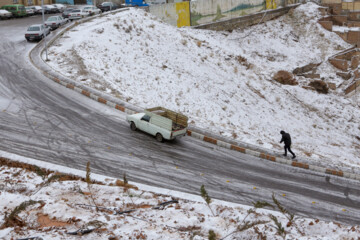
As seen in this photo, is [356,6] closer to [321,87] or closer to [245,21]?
[245,21]

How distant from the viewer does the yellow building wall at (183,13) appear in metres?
37.0

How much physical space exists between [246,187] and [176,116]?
539 cm

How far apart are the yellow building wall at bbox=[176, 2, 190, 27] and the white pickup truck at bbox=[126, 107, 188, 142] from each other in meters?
22.2

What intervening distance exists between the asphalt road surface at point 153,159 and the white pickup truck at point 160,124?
17.4 inches

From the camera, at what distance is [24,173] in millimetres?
11844

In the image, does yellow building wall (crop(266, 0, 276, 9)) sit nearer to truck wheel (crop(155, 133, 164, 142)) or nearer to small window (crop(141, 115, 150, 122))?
small window (crop(141, 115, 150, 122))

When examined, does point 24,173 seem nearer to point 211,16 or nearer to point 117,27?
point 117,27

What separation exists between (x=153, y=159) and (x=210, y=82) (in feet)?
43.0

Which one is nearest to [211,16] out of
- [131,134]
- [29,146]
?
[131,134]

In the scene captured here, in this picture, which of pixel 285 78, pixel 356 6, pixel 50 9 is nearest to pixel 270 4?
pixel 356 6

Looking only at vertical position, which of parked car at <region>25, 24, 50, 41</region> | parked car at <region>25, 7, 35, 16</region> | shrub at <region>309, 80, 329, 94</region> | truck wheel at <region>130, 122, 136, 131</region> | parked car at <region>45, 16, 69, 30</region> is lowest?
shrub at <region>309, 80, 329, 94</region>

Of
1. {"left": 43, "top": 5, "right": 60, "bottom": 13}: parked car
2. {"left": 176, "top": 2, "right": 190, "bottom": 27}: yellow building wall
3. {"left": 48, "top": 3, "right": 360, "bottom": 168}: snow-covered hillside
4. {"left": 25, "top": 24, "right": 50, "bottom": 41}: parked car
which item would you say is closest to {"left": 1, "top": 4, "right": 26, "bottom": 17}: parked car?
{"left": 43, "top": 5, "right": 60, "bottom": 13}: parked car

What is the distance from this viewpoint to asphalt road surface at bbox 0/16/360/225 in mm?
12719

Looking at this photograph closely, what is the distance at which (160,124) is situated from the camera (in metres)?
15.9
